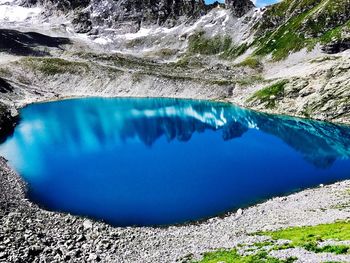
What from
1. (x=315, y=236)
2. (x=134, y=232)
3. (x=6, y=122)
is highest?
(x=315, y=236)

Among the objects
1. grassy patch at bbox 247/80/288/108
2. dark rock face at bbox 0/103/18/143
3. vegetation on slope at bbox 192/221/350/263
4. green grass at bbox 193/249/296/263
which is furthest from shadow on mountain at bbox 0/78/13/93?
vegetation on slope at bbox 192/221/350/263

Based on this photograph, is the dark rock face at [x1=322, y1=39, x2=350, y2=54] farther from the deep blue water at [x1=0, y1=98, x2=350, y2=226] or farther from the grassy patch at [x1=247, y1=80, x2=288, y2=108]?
the deep blue water at [x1=0, y1=98, x2=350, y2=226]

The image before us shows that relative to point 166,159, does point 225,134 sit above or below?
below

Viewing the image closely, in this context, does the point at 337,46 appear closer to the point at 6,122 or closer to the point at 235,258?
the point at 6,122

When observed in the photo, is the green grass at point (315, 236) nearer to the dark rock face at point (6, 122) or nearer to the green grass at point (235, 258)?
the green grass at point (235, 258)

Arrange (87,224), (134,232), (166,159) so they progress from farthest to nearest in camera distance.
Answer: (166,159) → (87,224) → (134,232)

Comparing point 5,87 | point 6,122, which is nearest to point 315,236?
point 6,122
